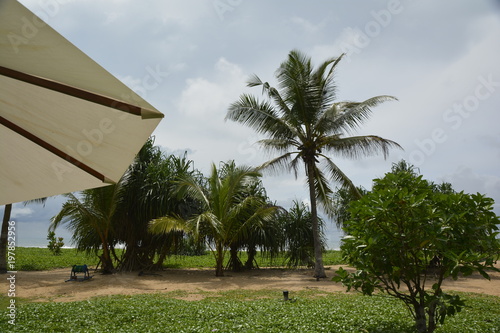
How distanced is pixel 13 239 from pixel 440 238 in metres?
5.32

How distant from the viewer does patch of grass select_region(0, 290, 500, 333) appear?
195 inches

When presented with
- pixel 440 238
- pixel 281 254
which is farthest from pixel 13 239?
pixel 281 254

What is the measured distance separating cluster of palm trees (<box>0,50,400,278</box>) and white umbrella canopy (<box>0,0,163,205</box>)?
8.02 meters

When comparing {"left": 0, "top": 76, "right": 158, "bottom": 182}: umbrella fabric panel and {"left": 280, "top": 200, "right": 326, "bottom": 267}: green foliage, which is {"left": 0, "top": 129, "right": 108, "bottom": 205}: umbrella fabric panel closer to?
{"left": 0, "top": 76, "right": 158, "bottom": 182}: umbrella fabric panel

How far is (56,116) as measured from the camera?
2.62 metres

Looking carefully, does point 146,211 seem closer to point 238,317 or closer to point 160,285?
point 160,285

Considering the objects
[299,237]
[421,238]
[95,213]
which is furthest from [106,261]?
[421,238]

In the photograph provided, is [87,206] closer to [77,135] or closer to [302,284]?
[302,284]

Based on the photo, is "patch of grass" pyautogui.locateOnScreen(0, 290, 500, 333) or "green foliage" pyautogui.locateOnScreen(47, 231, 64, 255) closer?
"patch of grass" pyautogui.locateOnScreen(0, 290, 500, 333)

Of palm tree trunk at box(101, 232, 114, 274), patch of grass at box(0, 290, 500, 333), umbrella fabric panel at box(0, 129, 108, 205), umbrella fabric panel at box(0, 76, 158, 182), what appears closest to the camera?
umbrella fabric panel at box(0, 76, 158, 182)

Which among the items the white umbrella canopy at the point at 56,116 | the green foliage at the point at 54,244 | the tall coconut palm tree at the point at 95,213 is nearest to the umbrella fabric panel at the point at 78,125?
the white umbrella canopy at the point at 56,116

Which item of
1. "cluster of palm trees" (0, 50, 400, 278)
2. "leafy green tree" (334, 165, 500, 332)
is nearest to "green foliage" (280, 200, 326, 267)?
"cluster of palm trees" (0, 50, 400, 278)

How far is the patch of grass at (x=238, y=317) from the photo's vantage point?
495cm

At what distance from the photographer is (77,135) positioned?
273 centimetres
